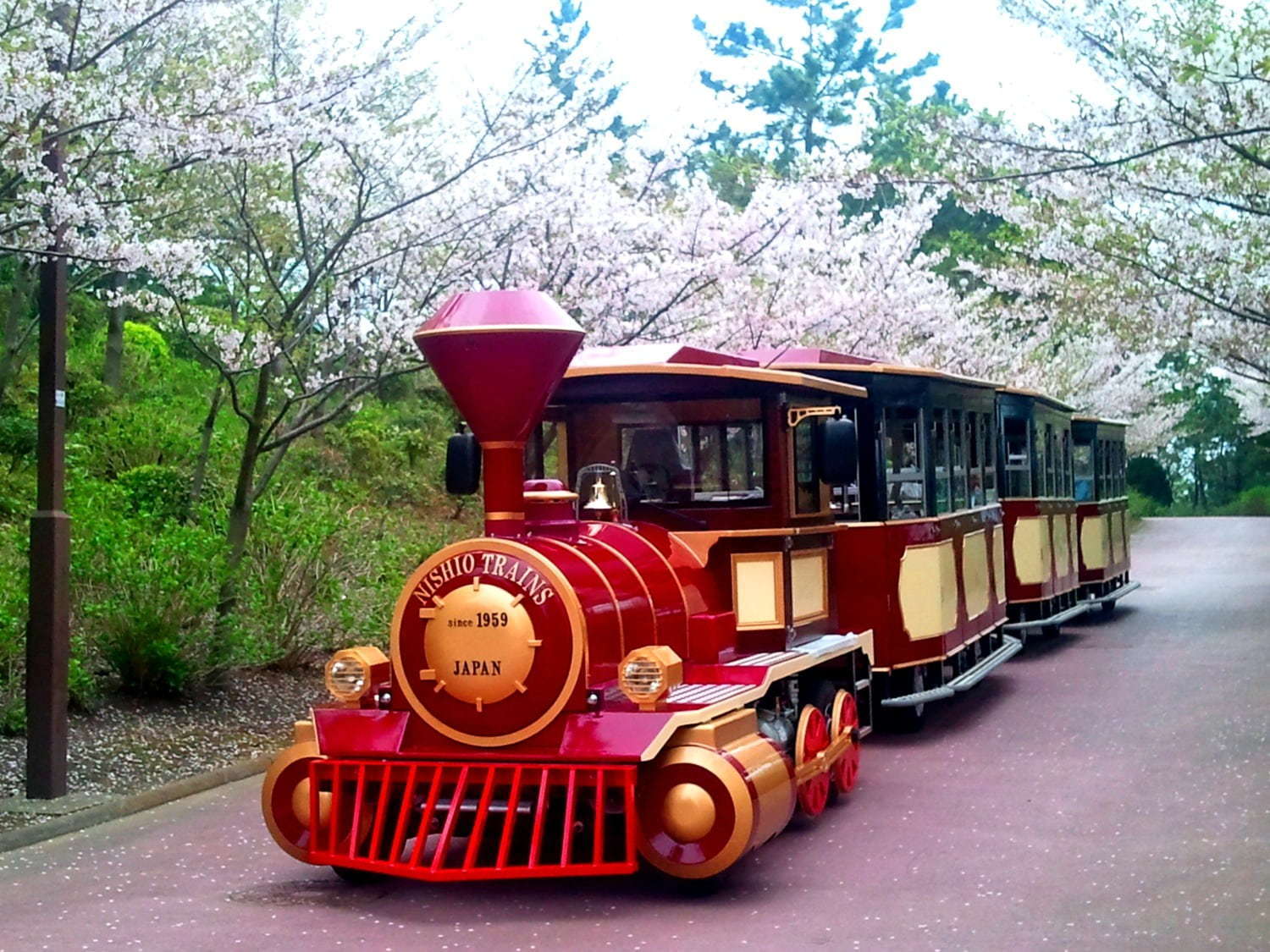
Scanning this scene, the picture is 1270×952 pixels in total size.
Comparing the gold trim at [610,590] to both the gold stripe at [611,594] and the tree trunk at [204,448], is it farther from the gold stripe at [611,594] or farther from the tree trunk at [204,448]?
the tree trunk at [204,448]

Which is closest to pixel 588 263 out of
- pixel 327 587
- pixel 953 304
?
pixel 327 587

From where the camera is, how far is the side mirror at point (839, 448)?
8977mm

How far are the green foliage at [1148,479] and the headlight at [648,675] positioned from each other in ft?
157

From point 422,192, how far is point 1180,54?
278 inches

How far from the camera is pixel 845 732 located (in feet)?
29.8

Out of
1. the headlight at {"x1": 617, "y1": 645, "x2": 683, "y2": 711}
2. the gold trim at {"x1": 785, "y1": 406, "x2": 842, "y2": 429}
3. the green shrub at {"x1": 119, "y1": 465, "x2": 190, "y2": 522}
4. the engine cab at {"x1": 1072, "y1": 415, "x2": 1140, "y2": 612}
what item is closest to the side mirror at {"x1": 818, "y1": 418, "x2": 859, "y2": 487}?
the gold trim at {"x1": 785, "y1": 406, "x2": 842, "y2": 429}

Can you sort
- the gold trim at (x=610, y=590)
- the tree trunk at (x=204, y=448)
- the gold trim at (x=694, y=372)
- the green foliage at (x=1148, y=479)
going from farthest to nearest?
1. the green foliage at (x=1148, y=479)
2. the tree trunk at (x=204, y=448)
3. the gold trim at (x=694, y=372)
4. the gold trim at (x=610, y=590)

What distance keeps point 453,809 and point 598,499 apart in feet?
7.38

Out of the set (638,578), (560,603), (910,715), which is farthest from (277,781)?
(910,715)

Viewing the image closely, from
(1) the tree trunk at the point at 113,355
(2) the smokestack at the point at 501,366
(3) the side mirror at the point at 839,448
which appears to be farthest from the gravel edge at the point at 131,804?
(1) the tree trunk at the point at 113,355

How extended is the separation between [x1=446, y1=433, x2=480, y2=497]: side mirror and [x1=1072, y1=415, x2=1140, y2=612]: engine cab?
1242 cm

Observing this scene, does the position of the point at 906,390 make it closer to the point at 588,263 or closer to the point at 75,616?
the point at 588,263

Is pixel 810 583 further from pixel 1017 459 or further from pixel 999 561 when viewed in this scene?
pixel 1017 459

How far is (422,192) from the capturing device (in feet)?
42.9
